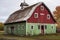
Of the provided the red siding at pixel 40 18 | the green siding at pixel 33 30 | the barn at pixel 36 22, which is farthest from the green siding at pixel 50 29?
the green siding at pixel 33 30

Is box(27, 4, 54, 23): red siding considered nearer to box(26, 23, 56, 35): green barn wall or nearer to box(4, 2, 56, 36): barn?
box(4, 2, 56, 36): barn

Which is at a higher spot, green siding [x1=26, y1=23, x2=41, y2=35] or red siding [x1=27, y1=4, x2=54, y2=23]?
red siding [x1=27, y1=4, x2=54, y2=23]

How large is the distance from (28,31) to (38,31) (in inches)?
108

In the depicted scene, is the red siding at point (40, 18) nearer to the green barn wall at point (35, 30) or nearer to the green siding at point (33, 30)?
the green siding at point (33, 30)

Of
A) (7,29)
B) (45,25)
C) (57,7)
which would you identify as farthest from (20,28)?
(57,7)

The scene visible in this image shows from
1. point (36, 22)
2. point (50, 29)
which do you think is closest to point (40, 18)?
point (36, 22)

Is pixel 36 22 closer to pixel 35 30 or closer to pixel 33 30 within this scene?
pixel 35 30

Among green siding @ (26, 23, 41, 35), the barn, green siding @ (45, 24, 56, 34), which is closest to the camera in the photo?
green siding @ (26, 23, 41, 35)

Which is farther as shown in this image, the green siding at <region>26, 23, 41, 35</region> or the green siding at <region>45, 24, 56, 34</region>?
the green siding at <region>45, 24, 56, 34</region>

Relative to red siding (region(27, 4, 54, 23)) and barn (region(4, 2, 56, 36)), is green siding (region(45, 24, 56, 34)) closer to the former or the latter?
A: barn (region(4, 2, 56, 36))

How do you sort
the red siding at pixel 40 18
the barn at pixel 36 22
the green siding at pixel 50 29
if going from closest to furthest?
1. the barn at pixel 36 22
2. the red siding at pixel 40 18
3. the green siding at pixel 50 29

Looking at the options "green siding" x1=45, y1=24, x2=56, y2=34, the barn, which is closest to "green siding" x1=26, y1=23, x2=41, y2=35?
the barn

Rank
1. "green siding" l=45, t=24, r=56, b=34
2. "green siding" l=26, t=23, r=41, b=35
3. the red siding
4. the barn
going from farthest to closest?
"green siding" l=45, t=24, r=56, b=34 → the red siding → the barn → "green siding" l=26, t=23, r=41, b=35

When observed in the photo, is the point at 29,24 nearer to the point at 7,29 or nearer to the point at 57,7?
the point at 7,29
